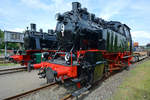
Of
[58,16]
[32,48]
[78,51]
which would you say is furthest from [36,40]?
[78,51]

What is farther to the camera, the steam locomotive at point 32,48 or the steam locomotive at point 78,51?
the steam locomotive at point 32,48

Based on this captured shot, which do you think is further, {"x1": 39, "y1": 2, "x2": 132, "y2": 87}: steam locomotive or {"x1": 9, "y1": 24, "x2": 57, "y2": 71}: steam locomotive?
{"x1": 9, "y1": 24, "x2": 57, "y2": 71}: steam locomotive

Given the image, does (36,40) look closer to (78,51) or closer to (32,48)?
(32,48)

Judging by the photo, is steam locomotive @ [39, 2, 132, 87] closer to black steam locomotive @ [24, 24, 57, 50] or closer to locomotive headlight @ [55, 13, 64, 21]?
locomotive headlight @ [55, 13, 64, 21]

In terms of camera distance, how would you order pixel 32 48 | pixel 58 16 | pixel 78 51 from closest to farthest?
1. pixel 78 51
2. pixel 58 16
3. pixel 32 48

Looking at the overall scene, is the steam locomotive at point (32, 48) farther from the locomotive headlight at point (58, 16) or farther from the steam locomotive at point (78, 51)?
the locomotive headlight at point (58, 16)

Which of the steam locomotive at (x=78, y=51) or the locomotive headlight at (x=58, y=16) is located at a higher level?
the locomotive headlight at (x=58, y=16)

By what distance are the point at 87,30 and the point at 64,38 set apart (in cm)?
111

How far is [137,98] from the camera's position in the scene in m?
3.78

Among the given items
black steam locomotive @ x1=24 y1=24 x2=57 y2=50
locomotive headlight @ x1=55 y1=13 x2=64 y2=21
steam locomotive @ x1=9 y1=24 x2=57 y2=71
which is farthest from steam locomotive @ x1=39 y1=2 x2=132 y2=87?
black steam locomotive @ x1=24 y1=24 x2=57 y2=50

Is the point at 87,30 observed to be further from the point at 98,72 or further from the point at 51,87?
the point at 51,87

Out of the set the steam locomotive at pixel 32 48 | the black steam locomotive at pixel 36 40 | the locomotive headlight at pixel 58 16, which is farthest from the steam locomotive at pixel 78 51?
the black steam locomotive at pixel 36 40

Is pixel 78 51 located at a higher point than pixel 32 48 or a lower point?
lower

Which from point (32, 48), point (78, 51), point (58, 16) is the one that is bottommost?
point (78, 51)
